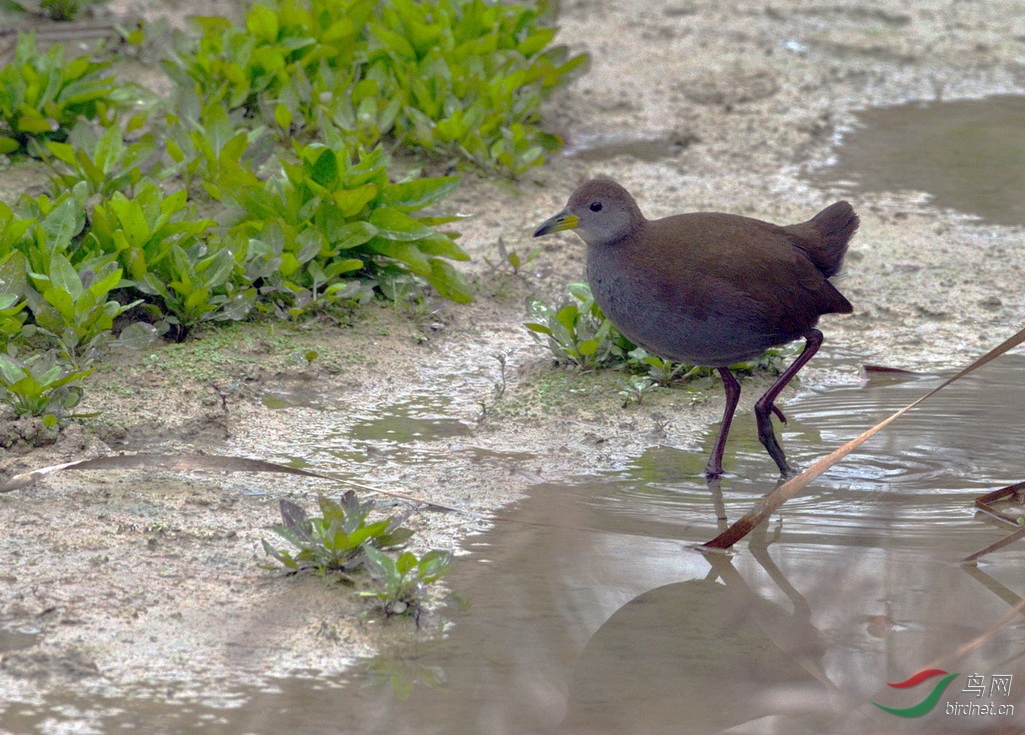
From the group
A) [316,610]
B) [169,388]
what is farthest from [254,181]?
[316,610]

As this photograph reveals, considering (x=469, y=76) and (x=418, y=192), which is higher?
(x=469, y=76)

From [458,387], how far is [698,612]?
1764 millimetres

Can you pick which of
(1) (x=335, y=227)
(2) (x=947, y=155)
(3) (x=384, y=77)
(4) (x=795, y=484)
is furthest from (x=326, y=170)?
(2) (x=947, y=155)

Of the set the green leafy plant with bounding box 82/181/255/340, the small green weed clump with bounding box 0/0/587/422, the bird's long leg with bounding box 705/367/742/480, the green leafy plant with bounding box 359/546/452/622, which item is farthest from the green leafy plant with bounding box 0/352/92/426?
the bird's long leg with bounding box 705/367/742/480

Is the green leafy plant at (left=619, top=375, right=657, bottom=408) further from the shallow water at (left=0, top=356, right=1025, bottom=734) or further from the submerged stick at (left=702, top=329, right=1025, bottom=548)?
the submerged stick at (left=702, top=329, right=1025, bottom=548)

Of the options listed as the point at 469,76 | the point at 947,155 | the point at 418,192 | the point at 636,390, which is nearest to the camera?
the point at 636,390

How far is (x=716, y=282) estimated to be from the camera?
4094mm

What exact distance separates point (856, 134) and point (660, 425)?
12.4 ft

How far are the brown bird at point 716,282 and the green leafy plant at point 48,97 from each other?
3135mm

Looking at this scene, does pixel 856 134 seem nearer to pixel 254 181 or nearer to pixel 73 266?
pixel 254 181

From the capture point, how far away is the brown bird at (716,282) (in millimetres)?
4102

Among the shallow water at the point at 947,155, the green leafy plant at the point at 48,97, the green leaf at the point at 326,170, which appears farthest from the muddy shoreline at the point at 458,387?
the green leafy plant at the point at 48,97

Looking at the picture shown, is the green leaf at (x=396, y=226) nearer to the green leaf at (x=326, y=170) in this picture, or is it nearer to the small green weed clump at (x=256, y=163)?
the small green weed clump at (x=256, y=163)

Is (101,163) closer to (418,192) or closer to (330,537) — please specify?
(418,192)
